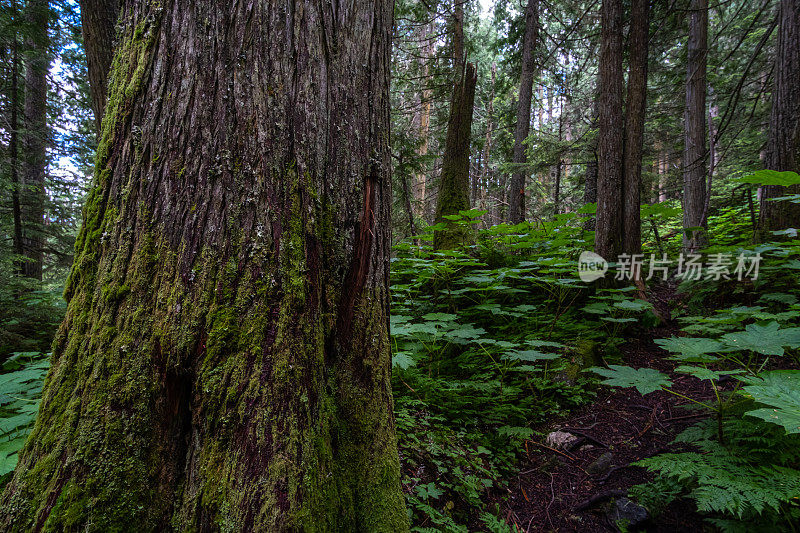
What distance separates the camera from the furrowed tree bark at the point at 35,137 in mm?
5234

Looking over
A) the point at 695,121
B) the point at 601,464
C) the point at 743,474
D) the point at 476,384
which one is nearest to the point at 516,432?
the point at 476,384

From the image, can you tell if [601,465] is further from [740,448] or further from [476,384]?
[476,384]

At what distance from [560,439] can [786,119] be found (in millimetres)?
5376

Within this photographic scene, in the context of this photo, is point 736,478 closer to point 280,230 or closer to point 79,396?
point 280,230

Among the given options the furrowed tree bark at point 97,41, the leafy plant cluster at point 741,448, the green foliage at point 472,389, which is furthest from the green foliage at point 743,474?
the furrowed tree bark at point 97,41

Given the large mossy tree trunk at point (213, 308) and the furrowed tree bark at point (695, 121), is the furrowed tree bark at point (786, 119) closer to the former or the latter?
the furrowed tree bark at point (695, 121)

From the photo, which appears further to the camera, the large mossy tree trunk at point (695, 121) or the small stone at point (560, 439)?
the large mossy tree trunk at point (695, 121)

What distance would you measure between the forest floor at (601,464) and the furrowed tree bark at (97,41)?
5.44 meters

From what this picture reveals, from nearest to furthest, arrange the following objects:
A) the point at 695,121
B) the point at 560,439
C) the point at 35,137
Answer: the point at 560,439 → the point at 35,137 → the point at 695,121

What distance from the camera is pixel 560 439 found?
9.35 feet

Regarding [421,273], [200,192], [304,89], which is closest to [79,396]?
[200,192]

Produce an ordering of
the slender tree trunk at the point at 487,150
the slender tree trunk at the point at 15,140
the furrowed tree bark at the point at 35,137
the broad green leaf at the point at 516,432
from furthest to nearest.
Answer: the slender tree trunk at the point at 487,150 < the slender tree trunk at the point at 15,140 < the furrowed tree bark at the point at 35,137 < the broad green leaf at the point at 516,432

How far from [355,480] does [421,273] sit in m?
2.91

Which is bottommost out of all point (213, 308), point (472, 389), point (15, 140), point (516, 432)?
point (516, 432)
